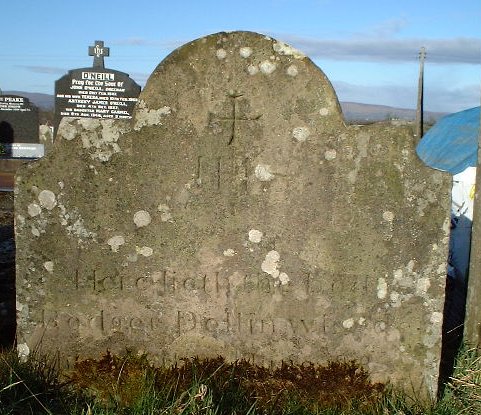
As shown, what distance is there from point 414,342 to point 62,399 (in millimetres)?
2094

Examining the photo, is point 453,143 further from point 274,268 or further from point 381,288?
point 274,268

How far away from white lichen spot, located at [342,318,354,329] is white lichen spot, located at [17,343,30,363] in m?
1.91

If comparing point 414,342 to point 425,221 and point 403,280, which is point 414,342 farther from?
point 425,221

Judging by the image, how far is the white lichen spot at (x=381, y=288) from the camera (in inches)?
144

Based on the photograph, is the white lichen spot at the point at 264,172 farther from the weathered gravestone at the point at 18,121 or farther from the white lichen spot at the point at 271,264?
the weathered gravestone at the point at 18,121

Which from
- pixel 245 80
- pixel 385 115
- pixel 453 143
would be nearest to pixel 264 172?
pixel 245 80

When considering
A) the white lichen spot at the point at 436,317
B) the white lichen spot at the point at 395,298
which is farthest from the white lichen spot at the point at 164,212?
the white lichen spot at the point at 436,317

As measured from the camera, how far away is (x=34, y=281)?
3.67m

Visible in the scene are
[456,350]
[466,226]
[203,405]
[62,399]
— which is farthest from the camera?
[466,226]

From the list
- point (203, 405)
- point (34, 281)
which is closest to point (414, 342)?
point (203, 405)

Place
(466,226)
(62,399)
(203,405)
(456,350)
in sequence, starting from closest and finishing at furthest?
(203,405)
(62,399)
(456,350)
(466,226)

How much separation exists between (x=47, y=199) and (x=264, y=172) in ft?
4.20

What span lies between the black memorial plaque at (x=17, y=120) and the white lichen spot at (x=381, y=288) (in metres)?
17.2

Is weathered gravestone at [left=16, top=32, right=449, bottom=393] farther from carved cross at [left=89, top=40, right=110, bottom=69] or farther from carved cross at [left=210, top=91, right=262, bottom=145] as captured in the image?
carved cross at [left=89, top=40, right=110, bottom=69]
